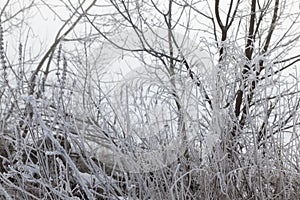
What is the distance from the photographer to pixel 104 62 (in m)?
4.48

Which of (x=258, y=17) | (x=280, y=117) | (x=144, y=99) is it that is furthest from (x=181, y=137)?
(x=258, y=17)

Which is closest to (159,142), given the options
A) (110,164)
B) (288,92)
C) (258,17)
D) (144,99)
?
(144,99)

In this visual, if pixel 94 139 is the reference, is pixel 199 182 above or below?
below

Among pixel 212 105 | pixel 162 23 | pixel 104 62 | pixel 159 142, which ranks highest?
pixel 162 23

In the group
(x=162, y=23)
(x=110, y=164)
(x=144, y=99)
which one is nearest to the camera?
(x=144, y=99)

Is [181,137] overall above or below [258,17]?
below

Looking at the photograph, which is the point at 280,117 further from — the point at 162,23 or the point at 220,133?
the point at 162,23

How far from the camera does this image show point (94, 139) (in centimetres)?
263

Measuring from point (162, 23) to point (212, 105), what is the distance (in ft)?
7.30

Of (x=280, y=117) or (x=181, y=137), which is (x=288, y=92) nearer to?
(x=280, y=117)

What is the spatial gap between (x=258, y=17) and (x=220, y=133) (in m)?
2.05

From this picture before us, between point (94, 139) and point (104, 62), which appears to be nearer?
point (94, 139)

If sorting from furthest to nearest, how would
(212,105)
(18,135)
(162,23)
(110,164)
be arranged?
1. (162,23)
2. (110,164)
3. (212,105)
4. (18,135)

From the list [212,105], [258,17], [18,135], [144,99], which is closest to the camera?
[18,135]
